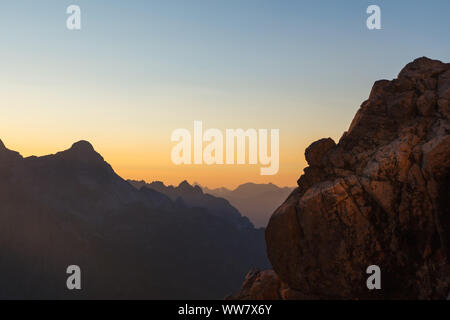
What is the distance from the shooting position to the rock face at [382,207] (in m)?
31.6

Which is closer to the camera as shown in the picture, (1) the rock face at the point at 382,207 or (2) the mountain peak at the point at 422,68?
(1) the rock face at the point at 382,207

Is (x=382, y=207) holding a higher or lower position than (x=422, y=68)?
lower

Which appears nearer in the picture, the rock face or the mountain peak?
the rock face

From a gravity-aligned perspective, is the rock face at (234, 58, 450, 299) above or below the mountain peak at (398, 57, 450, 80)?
below

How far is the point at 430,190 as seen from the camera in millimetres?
31766

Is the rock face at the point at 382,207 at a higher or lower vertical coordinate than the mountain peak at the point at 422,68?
lower

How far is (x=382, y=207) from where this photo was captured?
110 feet

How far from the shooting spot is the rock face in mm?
31609

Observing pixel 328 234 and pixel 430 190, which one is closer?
pixel 430 190

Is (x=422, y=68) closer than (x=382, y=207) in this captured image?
No
